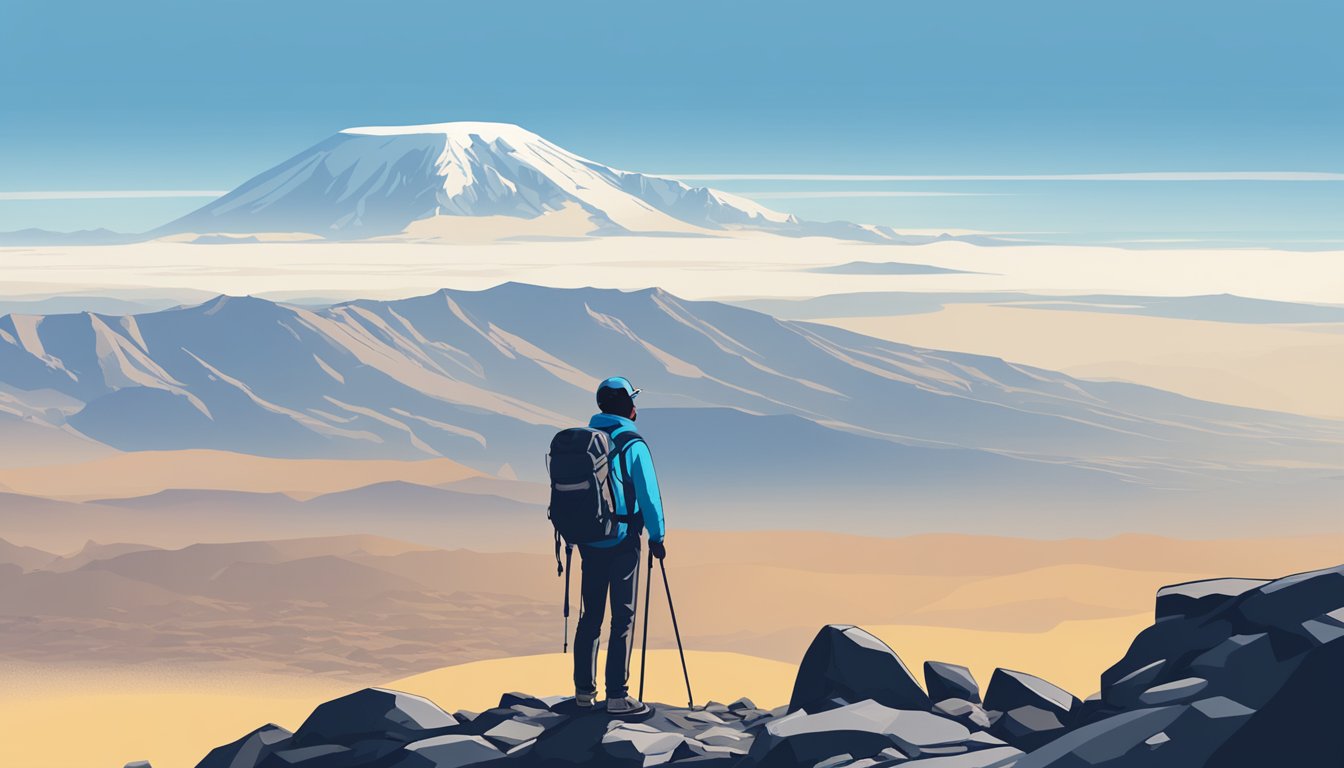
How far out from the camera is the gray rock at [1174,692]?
8.48 metres

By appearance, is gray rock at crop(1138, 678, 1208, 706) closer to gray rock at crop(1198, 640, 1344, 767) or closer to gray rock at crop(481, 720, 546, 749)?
gray rock at crop(1198, 640, 1344, 767)

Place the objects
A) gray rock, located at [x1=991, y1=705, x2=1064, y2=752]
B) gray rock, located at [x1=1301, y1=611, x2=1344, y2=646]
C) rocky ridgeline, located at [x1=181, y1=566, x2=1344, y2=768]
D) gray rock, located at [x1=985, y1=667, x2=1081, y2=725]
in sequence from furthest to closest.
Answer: gray rock, located at [x1=985, y1=667, x2=1081, y2=725]
gray rock, located at [x1=991, y1=705, x2=1064, y2=752]
gray rock, located at [x1=1301, y1=611, x2=1344, y2=646]
rocky ridgeline, located at [x1=181, y1=566, x2=1344, y2=768]

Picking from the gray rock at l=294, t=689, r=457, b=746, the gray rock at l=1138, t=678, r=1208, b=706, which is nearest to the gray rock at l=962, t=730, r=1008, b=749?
the gray rock at l=1138, t=678, r=1208, b=706

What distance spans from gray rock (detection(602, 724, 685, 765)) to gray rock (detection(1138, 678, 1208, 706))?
8.48ft

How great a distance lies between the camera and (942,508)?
288ft

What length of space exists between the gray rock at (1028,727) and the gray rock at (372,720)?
339 centimetres

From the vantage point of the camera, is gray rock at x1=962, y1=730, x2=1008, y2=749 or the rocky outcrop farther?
gray rock at x1=962, y1=730, x2=1008, y2=749

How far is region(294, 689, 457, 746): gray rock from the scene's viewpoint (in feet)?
34.3

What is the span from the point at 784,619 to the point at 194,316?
302 ft

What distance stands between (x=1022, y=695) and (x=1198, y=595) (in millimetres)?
1237

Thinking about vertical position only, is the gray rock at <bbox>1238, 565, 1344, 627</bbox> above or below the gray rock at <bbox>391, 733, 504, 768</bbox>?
above

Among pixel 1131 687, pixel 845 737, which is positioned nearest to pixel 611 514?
pixel 845 737

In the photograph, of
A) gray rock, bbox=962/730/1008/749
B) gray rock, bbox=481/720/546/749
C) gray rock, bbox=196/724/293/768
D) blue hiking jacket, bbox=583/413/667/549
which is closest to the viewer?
gray rock, bbox=962/730/1008/749

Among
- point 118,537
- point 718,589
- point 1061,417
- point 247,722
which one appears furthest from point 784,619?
point 1061,417
